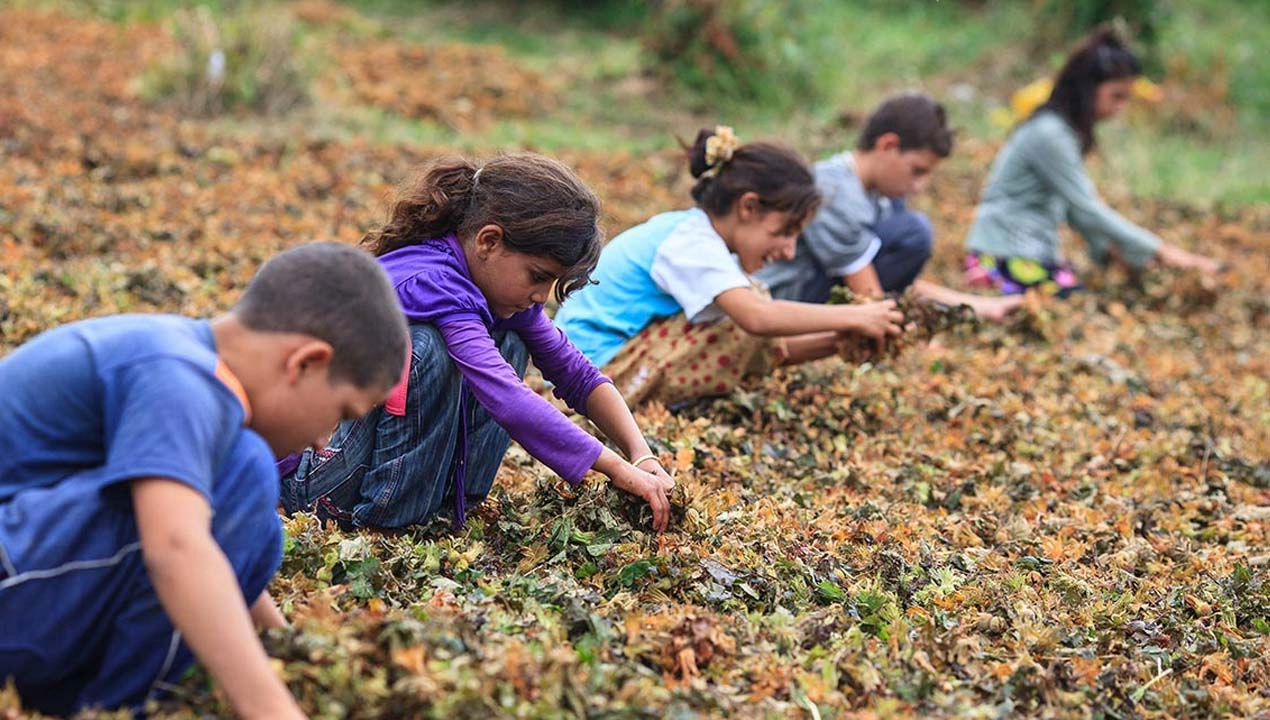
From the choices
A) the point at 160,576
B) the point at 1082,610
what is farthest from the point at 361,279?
the point at 1082,610

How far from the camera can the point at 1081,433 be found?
199 inches

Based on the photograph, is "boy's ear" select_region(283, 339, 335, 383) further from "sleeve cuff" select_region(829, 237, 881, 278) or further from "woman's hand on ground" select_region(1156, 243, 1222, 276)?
"woman's hand on ground" select_region(1156, 243, 1222, 276)

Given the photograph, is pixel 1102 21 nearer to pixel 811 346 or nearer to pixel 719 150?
pixel 811 346

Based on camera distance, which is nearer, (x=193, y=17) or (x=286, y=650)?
(x=286, y=650)

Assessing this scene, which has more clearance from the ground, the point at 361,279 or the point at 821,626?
the point at 361,279

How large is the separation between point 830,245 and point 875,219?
534 mm

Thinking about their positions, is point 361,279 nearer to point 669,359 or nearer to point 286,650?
point 286,650

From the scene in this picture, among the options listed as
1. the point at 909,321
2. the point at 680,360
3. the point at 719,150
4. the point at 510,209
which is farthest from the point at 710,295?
the point at 510,209

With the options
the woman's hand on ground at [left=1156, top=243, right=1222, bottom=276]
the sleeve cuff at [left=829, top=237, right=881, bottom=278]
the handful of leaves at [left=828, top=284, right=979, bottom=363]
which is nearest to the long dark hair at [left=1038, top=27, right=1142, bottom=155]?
the woman's hand on ground at [left=1156, top=243, right=1222, bottom=276]

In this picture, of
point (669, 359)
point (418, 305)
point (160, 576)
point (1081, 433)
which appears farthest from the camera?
point (1081, 433)

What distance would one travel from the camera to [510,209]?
3.26 meters

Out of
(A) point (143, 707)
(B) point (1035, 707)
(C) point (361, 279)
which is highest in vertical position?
(C) point (361, 279)

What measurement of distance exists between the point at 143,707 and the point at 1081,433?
3863 mm

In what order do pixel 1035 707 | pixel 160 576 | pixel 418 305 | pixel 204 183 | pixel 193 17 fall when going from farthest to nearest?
pixel 193 17 < pixel 204 183 < pixel 418 305 < pixel 1035 707 < pixel 160 576
